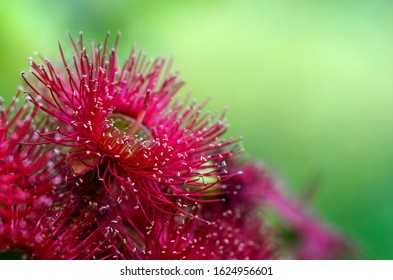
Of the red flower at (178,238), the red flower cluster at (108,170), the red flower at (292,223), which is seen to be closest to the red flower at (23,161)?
A: the red flower cluster at (108,170)

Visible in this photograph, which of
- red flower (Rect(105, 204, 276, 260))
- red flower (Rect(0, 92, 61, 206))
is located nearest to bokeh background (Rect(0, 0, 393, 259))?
red flower (Rect(105, 204, 276, 260))

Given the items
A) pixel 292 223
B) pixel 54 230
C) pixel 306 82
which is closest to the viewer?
pixel 54 230

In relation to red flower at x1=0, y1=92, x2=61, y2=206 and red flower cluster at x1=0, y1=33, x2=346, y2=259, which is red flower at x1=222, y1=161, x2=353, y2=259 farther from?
red flower at x1=0, y1=92, x2=61, y2=206

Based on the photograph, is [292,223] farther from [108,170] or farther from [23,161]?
[23,161]

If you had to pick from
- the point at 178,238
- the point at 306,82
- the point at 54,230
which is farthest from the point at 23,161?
the point at 306,82

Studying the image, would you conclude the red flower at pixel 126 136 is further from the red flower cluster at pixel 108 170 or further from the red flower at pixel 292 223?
the red flower at pixel 292 223
